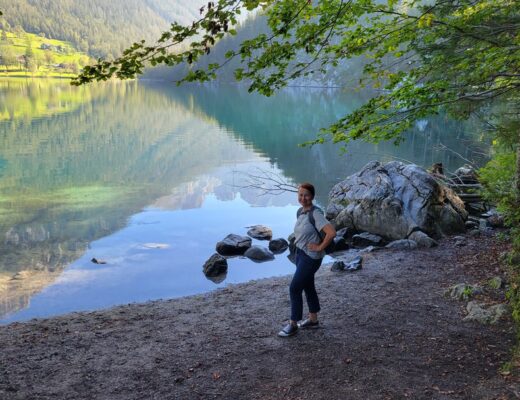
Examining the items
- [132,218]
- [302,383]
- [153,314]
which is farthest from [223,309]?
[132,218]

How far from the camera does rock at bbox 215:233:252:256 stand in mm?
17047

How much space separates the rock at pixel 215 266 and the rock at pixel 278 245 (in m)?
2.55

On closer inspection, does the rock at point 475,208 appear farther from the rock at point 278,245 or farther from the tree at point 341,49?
the tree at point 341,49

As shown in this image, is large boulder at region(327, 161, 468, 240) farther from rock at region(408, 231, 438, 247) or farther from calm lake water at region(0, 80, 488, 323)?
calm lake water at region(0, 80, 488, 323)

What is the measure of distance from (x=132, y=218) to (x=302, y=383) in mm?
16669

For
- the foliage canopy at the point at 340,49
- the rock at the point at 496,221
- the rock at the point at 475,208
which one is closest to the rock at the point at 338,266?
the foliage canopy at the point at 340,49

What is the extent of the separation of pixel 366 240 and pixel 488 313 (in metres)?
8.56

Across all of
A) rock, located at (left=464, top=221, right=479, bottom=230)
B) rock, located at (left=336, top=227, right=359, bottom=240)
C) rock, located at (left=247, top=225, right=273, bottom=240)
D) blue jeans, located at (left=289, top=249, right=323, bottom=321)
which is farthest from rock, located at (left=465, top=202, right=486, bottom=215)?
blue jeans, located at (left=289, top=249, right=323, bottom=321)

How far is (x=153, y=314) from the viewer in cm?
1022

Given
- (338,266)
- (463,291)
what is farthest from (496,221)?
(463,291)

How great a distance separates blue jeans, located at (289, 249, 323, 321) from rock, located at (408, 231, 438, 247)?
24.8 ft

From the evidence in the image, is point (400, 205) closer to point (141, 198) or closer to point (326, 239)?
point (326, 239)

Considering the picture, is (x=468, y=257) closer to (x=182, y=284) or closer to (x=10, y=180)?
(x=182, y=284)

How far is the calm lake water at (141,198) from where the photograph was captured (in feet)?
47.5
